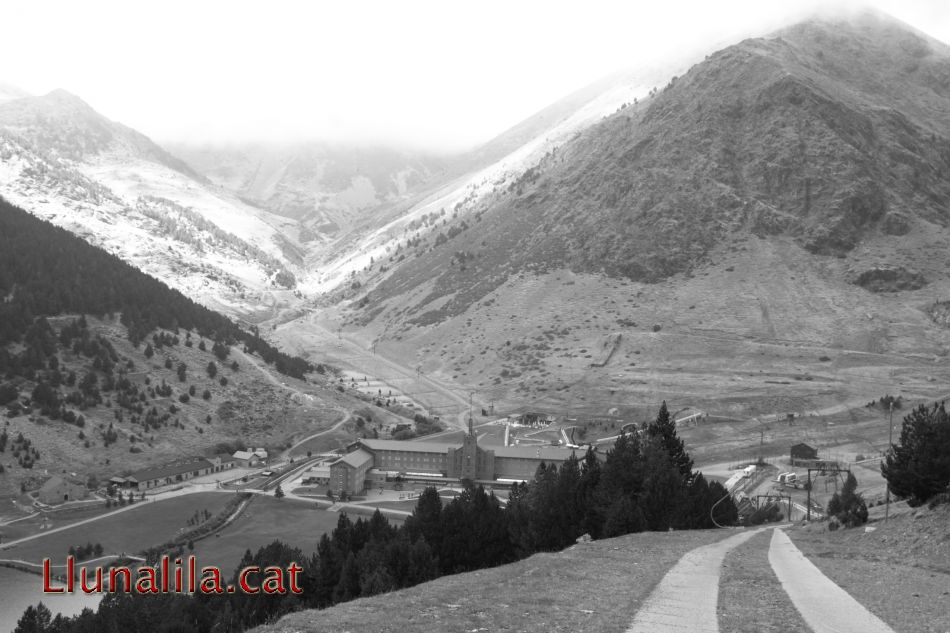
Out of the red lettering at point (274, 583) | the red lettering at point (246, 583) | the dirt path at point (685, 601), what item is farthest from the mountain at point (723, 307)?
the dirt path at point (685, 601)

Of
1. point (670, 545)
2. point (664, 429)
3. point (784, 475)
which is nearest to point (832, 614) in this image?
point (670, 545)

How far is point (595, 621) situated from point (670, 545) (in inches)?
642

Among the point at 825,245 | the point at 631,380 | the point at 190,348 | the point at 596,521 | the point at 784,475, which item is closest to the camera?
the point at 596,521

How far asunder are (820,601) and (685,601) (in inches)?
150

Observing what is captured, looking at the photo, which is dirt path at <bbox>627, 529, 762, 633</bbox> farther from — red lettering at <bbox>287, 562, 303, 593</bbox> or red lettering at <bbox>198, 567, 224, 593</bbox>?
red lettering at <bbox>198, 567, 224, 593</bbox>

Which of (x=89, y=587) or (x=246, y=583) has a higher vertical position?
(x=246, y=583)

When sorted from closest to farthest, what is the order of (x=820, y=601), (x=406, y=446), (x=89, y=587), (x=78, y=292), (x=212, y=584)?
(x=820, y=601) < (x=212, y=584) < (x=89, y=587) < (x=406, y=446) < (x=78, y=292)

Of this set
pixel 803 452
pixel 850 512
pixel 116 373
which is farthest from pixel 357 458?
pixel 850 512

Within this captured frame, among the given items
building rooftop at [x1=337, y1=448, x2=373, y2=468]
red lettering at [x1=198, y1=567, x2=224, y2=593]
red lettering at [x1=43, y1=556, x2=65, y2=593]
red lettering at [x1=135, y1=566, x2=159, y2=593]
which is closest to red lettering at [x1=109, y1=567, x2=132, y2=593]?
red lettering at [x1=135, y1=566, x2=159, y2=593]

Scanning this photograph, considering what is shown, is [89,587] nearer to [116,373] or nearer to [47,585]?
[47,585]

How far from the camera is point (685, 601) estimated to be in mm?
18438

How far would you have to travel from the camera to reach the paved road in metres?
15.9

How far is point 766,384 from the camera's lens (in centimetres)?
12962

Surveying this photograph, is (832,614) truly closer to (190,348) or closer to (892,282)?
(190,348)
